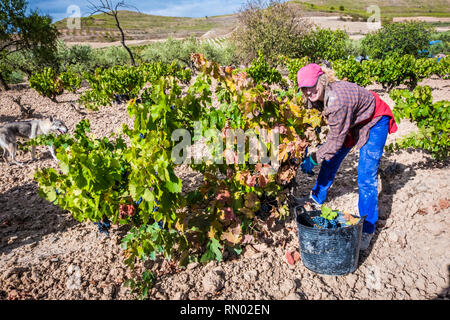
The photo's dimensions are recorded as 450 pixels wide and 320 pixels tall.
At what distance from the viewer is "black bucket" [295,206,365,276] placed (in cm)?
212

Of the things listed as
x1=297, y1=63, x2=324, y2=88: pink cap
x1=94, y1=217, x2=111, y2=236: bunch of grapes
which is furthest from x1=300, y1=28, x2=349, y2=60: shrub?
x1=94, y1=217, x2=111, y2=236: bunch of grapes

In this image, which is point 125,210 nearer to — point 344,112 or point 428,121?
point 344,112

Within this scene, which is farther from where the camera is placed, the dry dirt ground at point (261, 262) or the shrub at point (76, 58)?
the shrub at point (76, 58)

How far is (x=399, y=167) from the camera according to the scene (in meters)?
3.85

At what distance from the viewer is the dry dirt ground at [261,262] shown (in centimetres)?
222

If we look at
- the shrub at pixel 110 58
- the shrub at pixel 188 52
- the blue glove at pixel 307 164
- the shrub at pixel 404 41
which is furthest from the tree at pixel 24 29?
the shrub at pixel 404 41

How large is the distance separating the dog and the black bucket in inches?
198

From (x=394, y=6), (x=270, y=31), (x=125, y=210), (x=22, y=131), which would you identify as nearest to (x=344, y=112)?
(x=125, y=210)

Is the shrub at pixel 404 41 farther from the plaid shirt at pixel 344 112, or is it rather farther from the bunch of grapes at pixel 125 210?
the bunch of grapes at pixel 125 210

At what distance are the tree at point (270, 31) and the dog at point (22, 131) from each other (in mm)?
15473

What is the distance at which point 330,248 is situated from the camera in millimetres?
2160

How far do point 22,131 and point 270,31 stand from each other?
56.4 ft

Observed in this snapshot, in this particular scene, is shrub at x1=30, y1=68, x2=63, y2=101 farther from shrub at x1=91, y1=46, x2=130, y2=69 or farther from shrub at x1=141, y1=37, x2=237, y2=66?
shrub at x1=141, y1=37, x2=237, y2=66
